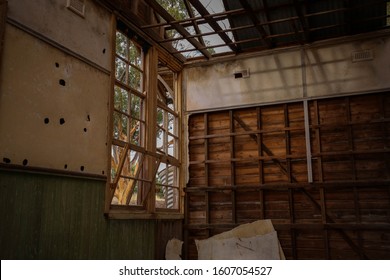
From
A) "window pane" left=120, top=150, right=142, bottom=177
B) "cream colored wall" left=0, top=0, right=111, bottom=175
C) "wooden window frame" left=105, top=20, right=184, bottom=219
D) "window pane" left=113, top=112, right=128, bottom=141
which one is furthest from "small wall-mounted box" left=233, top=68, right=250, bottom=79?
"cream colored wall" left=0, top=0, right=111, bottom=175

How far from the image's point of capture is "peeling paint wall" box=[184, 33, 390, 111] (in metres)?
7.07

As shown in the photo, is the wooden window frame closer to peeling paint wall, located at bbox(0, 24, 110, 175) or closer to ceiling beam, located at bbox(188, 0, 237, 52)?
peeling paint wall, located at bbox(0, 24, 110, 175)

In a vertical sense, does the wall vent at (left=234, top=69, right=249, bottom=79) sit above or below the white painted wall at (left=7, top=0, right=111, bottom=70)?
above

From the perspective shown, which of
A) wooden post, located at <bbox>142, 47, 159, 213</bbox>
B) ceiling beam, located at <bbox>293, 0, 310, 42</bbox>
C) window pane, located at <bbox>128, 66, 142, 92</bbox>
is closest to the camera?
ceiling beam, located at <bbox>293, 0, 310, 42</bbox>

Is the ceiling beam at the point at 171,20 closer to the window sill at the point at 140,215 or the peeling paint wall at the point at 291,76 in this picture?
the peeling paint wall at the point at 291,76

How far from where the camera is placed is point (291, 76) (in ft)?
25.1

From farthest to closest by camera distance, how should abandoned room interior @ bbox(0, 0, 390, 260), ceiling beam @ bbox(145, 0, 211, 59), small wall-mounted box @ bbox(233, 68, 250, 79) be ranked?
small wall-mounted box @ bbox(233, 68, 250, 79) < ceiling beam @ bbox(145, 0, 211, 59) < abandoned room interior @ bbox(0, 0, 390, 260)

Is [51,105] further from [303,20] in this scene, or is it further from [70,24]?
[303,20]

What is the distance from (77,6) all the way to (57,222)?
2908mm

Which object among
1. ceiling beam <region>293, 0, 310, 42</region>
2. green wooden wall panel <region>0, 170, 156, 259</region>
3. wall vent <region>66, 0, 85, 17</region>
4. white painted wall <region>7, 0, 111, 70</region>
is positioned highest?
ceiling beam <region>293, 0, 310, 42</region>

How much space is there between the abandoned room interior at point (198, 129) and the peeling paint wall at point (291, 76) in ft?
0.07

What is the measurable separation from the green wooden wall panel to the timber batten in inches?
86.9
